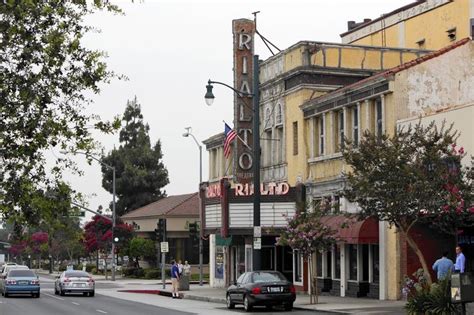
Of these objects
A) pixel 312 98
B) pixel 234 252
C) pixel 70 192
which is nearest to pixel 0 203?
pixel 70 192

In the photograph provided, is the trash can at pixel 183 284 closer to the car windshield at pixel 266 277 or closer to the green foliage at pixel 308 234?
the green foliage at pixel 308 234

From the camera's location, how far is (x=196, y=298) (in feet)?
140

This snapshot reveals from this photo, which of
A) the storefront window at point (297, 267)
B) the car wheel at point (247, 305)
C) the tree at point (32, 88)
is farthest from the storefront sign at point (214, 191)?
the tree at point (32, 88)

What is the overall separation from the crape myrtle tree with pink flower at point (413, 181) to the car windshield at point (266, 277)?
5.97 metres

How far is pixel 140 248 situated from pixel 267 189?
35.1 metres

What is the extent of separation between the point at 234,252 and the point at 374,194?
25.2 m

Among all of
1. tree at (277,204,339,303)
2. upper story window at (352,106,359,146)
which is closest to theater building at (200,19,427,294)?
upper story window at (352,106,359,146)

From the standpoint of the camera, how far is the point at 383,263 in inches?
1335

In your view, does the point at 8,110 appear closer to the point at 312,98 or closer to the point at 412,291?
the point at 412,291

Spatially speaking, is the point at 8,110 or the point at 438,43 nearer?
the point at 8,110

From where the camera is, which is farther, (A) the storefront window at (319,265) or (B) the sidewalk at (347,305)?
(A) the storefront window at (319,265)

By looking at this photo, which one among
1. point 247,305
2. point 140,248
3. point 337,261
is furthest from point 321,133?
point 140,248

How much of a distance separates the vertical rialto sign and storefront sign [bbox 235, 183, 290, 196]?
1.20 metres

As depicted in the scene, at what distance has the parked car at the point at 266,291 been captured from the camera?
3111 cm
